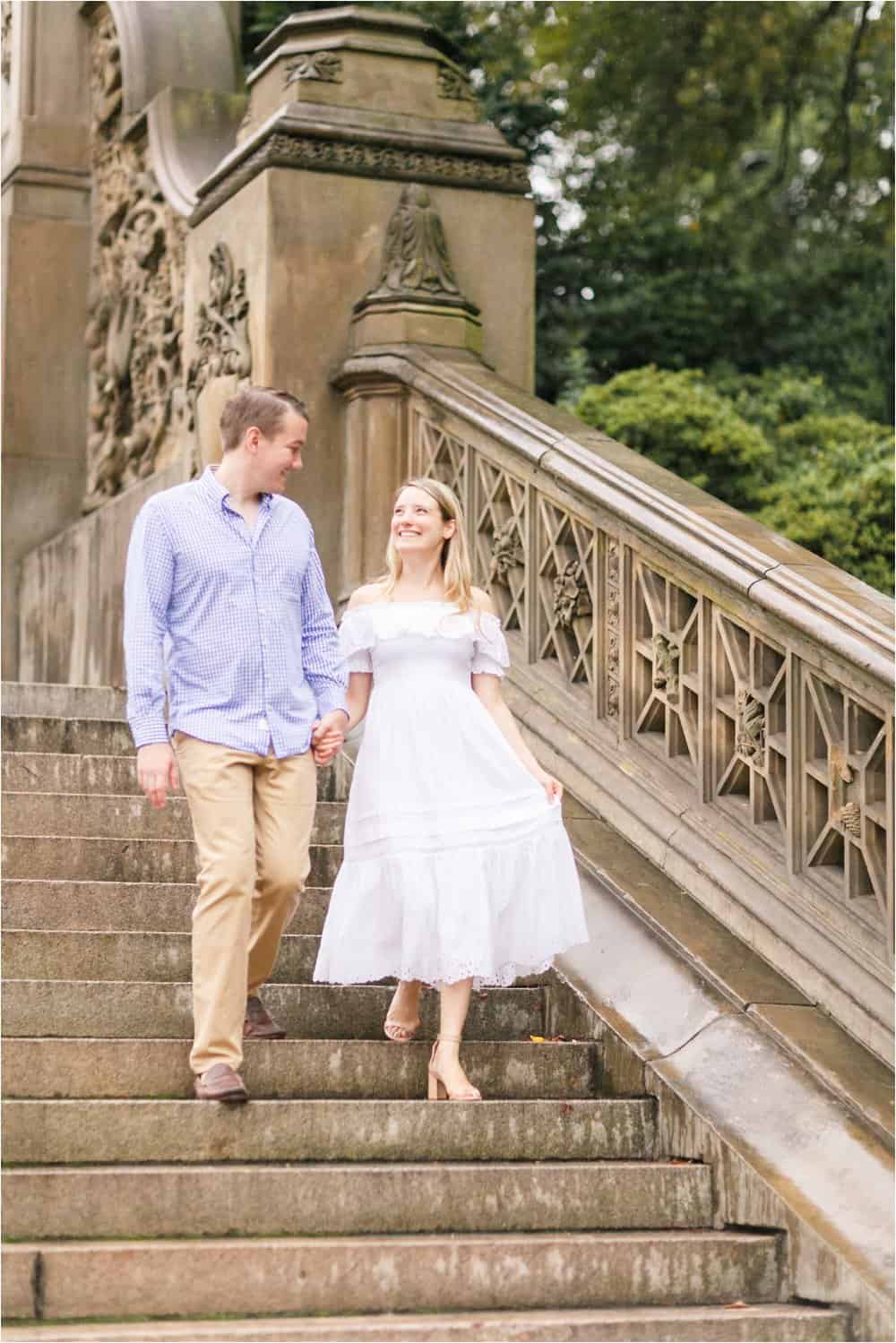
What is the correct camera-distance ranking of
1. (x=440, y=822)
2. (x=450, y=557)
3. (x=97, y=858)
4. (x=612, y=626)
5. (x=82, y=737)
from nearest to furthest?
(x=440, y=822) → (x=450, y=557) → (x=97, y=858) → (x=612, y=626) → (x=82, y=737)

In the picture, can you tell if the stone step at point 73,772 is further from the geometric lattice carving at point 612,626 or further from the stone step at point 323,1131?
the stone step at point 323,1131

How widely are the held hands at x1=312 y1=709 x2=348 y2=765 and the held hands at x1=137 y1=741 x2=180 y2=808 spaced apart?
504mm

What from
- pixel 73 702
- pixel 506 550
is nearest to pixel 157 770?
pixel 506 550

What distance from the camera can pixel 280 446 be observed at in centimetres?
552

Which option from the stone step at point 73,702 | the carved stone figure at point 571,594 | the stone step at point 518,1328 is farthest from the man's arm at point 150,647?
the stone step at point 73,702

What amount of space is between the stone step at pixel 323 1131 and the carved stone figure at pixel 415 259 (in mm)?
4789

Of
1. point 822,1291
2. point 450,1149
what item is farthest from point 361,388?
point 822,1291

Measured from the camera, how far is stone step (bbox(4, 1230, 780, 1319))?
458 centimetres

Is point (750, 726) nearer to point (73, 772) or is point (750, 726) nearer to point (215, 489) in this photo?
point (215, 489)

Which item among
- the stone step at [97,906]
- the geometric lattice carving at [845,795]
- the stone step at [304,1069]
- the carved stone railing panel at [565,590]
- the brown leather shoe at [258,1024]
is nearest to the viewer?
the stone step at [304,1069]

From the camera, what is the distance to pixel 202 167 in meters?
11.9

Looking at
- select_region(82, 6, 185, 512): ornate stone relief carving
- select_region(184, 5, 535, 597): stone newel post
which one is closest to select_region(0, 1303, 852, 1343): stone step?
select_region(184, 5, 535, 597): stone newel post

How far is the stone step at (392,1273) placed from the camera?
4.58 m

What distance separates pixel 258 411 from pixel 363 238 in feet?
14.0
